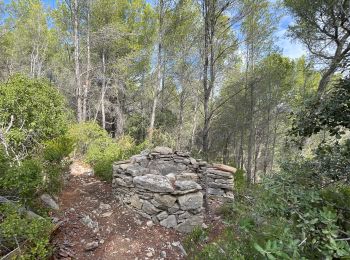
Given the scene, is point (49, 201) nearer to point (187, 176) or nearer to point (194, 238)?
point (194, 238)

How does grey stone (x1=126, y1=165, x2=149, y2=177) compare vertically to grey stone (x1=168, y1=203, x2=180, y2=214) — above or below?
above

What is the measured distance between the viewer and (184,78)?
561 inches

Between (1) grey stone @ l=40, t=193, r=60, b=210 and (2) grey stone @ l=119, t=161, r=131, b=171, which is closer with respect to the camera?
(1) grey stone @ l=40, t=193, r=60, b=210

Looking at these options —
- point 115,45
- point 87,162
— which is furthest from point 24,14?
point 87,162

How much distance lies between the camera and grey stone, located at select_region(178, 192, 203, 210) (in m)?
4.16

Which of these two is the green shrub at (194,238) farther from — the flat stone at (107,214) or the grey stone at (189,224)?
the flat stone at (107,214)

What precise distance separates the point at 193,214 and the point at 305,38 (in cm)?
623

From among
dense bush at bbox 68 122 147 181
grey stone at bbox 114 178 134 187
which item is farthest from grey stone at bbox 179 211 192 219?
dense bush at bbox 68 122 147 181

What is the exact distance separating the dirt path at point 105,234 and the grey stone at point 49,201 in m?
0.14

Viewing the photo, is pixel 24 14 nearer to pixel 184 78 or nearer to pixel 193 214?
pixel 184 78

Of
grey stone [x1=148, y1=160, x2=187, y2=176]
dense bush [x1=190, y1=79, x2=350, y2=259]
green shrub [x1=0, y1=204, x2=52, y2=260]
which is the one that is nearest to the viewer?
dense bush [x1=190, y1=79, x2=350, y2=259]

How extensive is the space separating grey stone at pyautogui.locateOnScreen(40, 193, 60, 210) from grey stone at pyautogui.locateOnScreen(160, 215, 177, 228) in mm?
1885

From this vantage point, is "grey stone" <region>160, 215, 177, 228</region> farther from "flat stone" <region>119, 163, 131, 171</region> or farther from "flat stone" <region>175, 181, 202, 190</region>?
"flat stone" <region>119, 163, 131, 171</region>

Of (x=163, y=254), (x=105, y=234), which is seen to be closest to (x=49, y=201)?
(x=105, y=234)
